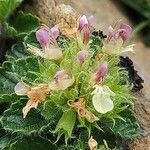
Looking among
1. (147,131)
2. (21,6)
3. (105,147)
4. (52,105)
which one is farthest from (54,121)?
(21,6)

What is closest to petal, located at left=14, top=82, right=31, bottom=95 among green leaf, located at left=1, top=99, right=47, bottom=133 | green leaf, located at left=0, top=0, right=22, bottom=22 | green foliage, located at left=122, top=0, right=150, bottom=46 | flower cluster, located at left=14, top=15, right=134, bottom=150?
flower cluster, located at left=14, top=15, right=134, bottom=150

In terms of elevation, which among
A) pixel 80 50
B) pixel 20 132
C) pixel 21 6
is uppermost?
pixel 21 6

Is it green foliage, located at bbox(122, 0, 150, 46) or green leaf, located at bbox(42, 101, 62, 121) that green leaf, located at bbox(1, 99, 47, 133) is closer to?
green leaf, located at bbox(42, 101, 62, 121)

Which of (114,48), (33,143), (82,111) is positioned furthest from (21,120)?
(114,48)

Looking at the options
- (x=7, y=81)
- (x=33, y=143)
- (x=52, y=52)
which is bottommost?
(x=33, y=143)

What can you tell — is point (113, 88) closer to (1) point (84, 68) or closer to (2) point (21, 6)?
(1) point (84, 68)

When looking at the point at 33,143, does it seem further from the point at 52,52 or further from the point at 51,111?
the point at 52,52

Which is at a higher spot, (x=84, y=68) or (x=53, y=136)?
(x=84, y=68)

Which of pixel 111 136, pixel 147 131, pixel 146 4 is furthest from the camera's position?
pixel 146 4
